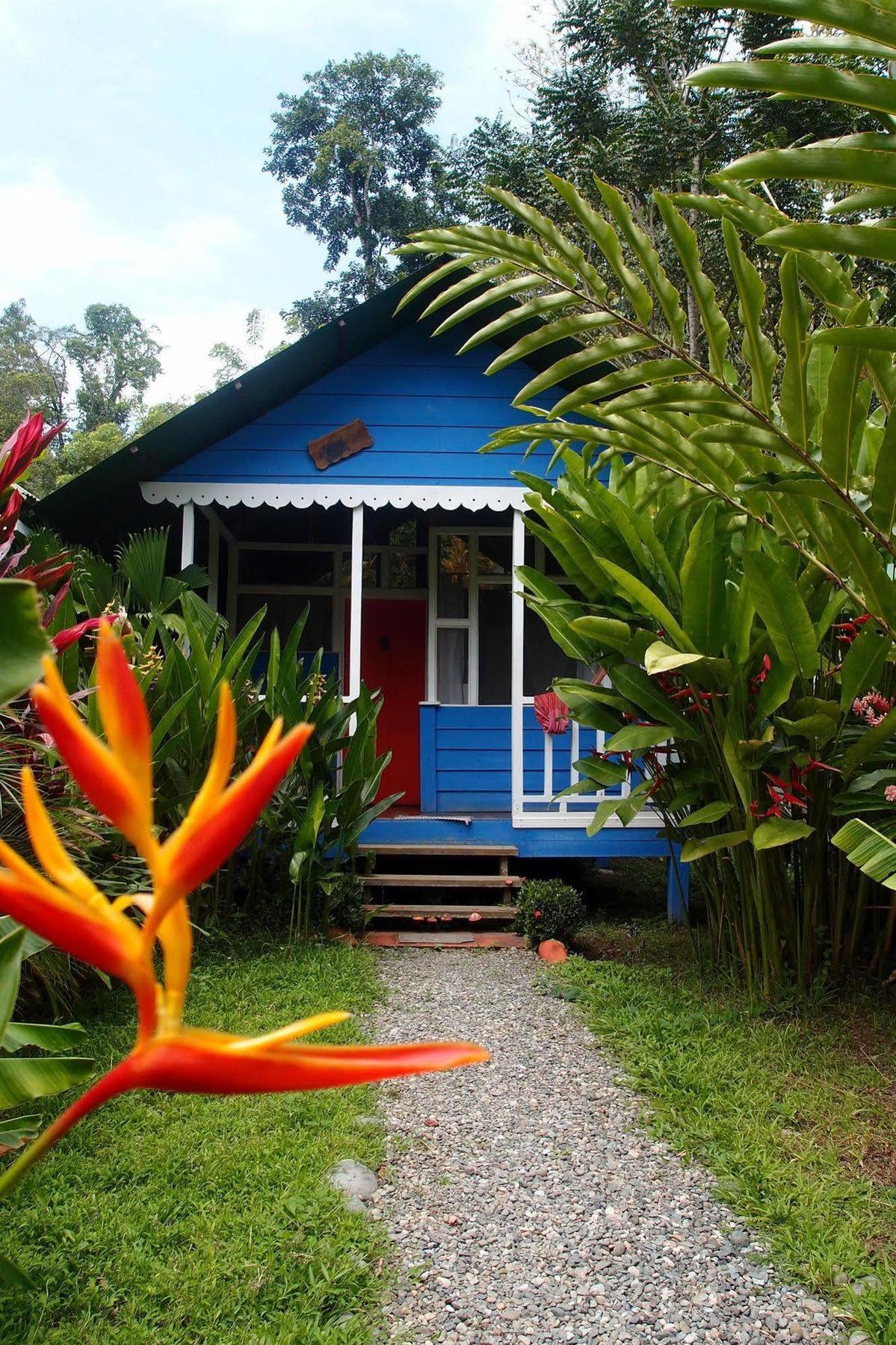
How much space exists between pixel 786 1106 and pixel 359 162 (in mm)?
29046

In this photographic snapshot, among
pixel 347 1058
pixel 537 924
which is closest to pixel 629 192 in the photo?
pixel 537 924

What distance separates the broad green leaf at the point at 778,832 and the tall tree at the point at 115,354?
45550 millimetres

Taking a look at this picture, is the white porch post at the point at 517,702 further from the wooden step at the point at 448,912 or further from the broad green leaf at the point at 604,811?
the broad green leaf at the point at 604,811

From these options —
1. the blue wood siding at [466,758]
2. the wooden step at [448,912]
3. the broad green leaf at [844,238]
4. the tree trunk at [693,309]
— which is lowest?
the wooden step at [448,912]

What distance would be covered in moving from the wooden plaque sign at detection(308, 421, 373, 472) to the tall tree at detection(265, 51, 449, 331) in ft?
70.0

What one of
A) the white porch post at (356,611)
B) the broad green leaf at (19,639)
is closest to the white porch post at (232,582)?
the white porch post at (356,611)

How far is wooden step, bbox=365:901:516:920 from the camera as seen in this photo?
21.0ft

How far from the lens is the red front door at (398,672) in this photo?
31.5ft

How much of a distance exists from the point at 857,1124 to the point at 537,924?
297 centimetres

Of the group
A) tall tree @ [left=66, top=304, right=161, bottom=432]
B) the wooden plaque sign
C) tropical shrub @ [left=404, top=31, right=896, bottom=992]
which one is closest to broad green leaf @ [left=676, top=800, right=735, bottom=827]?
tropical shrub @ [left=404, top=31, right=896, bottom=992]

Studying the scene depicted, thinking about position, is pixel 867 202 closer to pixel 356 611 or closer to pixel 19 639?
pixel 19 639

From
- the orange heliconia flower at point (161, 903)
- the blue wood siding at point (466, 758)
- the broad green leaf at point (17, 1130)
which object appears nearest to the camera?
the orange heliconia flower at point (161, 903)

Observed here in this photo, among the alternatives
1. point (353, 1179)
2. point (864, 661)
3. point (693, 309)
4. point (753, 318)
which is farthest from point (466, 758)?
point (693, 309)

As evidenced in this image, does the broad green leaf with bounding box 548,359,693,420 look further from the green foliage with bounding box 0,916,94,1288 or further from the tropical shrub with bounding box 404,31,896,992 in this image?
the green foliage with bounding box 0,916,94,1288
